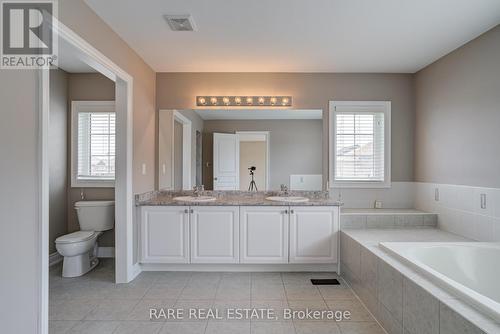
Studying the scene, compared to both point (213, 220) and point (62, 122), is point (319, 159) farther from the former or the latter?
point (62, 122)

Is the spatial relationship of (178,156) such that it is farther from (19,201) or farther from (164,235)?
(19,201)

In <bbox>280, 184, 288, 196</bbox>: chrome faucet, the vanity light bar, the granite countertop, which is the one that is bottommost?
the granite countertop

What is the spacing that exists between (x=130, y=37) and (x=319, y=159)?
2.47m

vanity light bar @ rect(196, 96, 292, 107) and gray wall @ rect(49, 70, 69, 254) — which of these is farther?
vanity light bar @ rect(196, 96, 292, 107)

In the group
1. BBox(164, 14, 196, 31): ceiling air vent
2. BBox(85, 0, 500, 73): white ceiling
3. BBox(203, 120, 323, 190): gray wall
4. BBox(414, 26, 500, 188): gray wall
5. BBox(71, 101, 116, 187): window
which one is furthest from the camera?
BBox(71, 101, 116, 187): window

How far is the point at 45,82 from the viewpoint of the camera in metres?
1.65

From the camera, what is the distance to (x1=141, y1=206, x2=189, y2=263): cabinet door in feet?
10.3

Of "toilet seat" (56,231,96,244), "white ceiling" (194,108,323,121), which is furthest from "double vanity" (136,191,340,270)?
"white ceiling" (194,108,323,121)

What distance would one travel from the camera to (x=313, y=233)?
312 cm

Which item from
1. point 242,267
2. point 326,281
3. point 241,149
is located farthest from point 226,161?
point 326,281

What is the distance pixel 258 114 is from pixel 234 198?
108 centimetres
